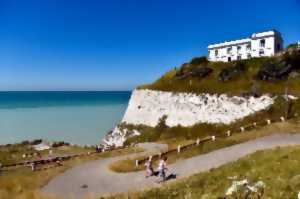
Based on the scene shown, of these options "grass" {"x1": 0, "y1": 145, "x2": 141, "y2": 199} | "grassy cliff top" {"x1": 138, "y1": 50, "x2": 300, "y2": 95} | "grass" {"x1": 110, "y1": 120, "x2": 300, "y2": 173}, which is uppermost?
"grassy cliff top" {"x1": 138, "y1": 50, "x2": 300, "y2": 95}

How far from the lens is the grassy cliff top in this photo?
7006cm

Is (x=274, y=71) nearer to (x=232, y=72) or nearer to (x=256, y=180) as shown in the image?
(x=232, y=72)

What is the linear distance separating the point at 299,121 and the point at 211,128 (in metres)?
23.1

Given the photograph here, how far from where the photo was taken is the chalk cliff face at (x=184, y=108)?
66.5 m

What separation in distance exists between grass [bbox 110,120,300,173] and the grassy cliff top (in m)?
20.4

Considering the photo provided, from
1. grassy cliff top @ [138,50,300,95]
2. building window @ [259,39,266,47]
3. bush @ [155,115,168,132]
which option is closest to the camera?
grassy cliff top @ [138,50,300,95]

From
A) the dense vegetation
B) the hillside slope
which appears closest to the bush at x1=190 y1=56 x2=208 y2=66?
the hillside slope

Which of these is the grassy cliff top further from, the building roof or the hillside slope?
the building roof

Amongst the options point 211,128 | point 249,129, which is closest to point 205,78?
point 211,128

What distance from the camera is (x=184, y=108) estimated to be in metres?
77.7

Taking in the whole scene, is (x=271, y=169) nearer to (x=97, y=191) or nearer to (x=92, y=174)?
(x=97, y=191)

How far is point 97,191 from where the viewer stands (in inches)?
1118

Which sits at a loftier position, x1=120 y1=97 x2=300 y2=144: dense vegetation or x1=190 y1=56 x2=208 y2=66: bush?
x1=190 y1=56 x2=208 y2=66: bush

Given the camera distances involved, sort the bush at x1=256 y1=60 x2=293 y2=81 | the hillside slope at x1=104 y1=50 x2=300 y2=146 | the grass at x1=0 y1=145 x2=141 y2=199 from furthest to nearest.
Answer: the bush at x1=256 y1=60 x2=293 y2=81 < the hillside slope at x1=104 y1=50 x2=300 y2=146 < the grass at x1=0 y1=145 x2=141 y2=199
